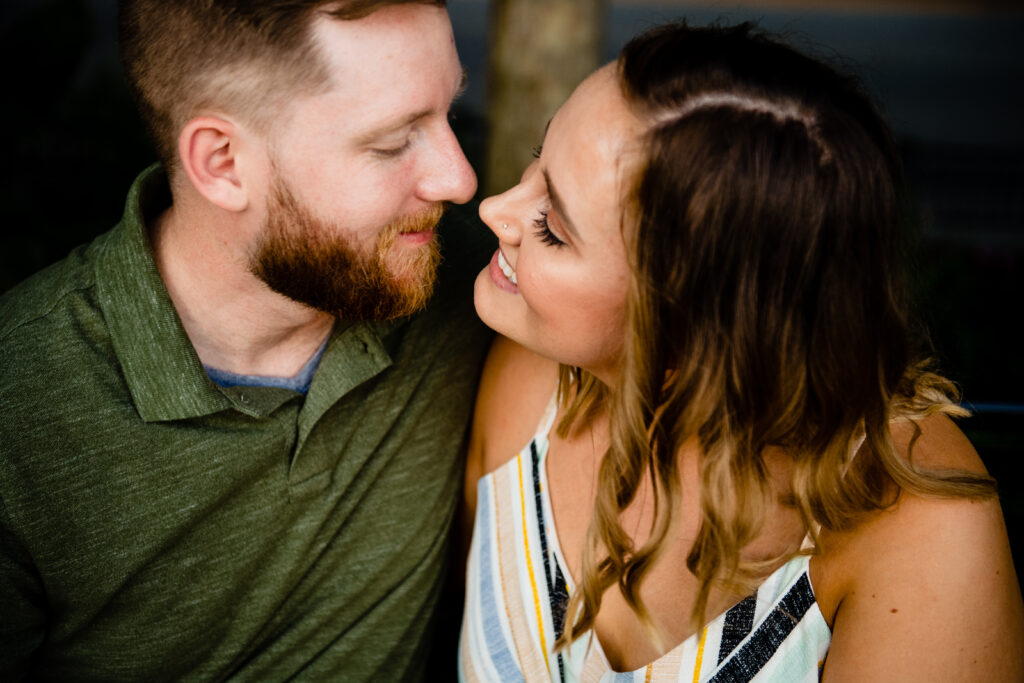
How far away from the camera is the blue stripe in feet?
7.15

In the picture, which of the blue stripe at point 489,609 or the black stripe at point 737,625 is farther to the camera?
the blue stripe at point 489,609

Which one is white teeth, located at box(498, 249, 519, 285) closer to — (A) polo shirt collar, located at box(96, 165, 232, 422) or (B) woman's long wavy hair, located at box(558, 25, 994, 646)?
(B) woman's long wavy hair, located at box(558, 25, 994, 646)

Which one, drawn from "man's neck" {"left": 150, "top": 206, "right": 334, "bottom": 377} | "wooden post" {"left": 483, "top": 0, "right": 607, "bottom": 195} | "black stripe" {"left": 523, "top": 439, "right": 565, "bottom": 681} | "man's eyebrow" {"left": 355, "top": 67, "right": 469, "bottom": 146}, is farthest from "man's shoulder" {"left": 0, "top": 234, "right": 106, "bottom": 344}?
"wooden post" {"left": 483, "top": 0, "right": 607, "bottom": 195}

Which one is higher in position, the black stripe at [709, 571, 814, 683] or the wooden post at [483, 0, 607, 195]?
the wooden post at [483, 0, 607, 195]

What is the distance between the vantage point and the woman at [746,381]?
1.69m

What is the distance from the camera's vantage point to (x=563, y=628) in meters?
2.11

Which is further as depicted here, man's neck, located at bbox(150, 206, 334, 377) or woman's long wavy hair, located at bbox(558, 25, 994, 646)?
man's neck, located at bbox(150, 206, 334, 377)

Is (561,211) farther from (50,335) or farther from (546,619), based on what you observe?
(50,335)

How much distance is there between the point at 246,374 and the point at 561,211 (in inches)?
34.7

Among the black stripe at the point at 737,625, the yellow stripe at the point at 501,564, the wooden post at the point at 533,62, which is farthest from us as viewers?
the wooden post at the point at 533,62

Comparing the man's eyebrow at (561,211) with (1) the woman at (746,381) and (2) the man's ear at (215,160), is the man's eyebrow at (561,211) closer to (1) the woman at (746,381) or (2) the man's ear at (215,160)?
(1) the woman at (746,381)

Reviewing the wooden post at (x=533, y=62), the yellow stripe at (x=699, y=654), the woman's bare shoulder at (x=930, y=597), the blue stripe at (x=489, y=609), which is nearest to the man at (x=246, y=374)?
the blue stripe at (x=489, y=609)

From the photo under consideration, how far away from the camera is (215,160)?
208cm

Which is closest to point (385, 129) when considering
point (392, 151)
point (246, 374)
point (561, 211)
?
point (392, 151)
